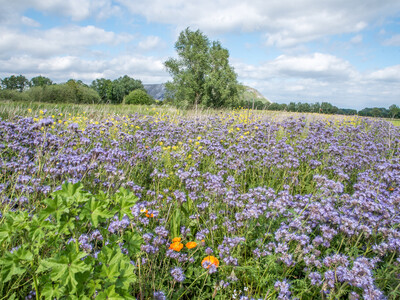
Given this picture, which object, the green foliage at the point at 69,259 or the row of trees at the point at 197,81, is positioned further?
the row of trees at the point at 197,81

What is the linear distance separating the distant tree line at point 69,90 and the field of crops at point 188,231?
25.5 feet

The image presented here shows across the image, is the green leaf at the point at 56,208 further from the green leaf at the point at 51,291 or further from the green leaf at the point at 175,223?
the green leaf at the point at 175,223

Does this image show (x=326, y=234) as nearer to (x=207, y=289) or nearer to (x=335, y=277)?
(x=335, y=277)

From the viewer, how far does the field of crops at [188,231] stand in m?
1.34

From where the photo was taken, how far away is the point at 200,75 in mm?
29141

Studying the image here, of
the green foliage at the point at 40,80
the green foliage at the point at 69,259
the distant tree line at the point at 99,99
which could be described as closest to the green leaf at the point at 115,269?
the green foliage at the point at 69,259

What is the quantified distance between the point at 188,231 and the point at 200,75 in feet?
93.1

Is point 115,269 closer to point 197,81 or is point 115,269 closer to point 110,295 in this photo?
point 110,295

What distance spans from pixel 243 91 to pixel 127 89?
65.8m

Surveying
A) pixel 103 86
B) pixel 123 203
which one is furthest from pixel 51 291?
pixel 103 86

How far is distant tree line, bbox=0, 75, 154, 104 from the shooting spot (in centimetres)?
2489

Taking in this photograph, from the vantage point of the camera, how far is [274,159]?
4.20 meters

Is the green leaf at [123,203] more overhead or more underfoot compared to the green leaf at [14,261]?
more overhead

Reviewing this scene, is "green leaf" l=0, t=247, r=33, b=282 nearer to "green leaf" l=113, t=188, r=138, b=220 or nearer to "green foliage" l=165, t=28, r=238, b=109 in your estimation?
"green leaf" l=113, t=188, r=138, b=220
